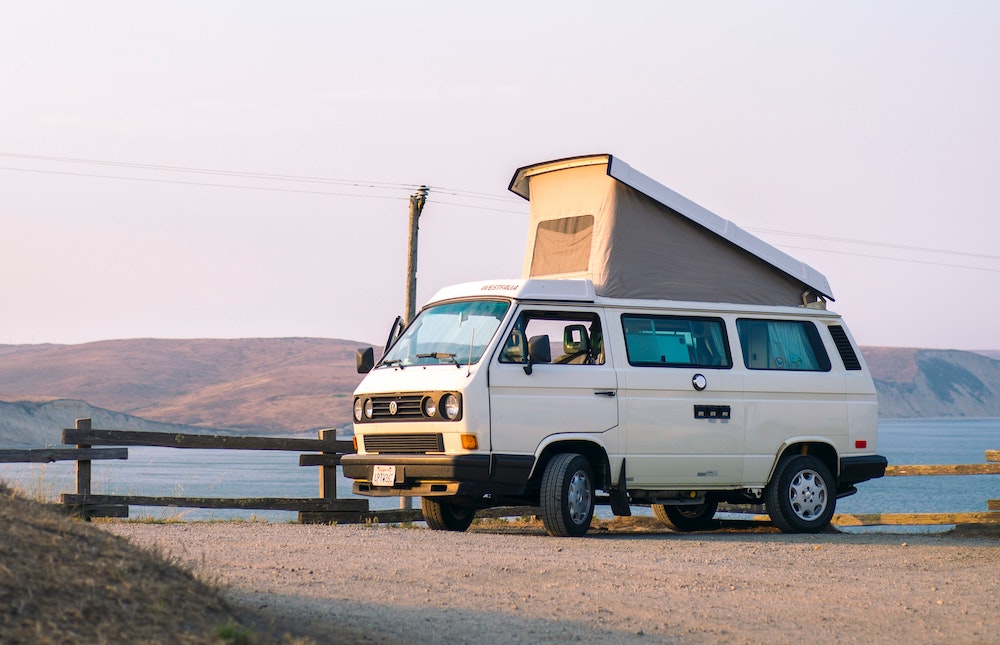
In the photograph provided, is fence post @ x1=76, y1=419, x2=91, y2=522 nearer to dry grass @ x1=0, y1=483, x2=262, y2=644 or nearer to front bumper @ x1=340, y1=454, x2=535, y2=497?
front bumper @ x1=340, y1=454, x2=535, y2=497

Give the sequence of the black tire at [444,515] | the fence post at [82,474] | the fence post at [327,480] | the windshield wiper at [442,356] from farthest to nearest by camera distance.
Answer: the fence post at [327,480] → the fence post at [82,474] → the black tire at [444,515] → the windshield wiper at [442,356]

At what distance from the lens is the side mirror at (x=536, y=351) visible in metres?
12.1

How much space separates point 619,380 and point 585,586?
4075 millimetres

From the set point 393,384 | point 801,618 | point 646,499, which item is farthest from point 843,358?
point 801,618

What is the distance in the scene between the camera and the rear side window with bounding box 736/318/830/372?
1358 centimetres

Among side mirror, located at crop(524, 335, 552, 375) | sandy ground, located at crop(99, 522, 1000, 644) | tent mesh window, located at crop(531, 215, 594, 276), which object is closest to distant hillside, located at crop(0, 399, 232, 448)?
tent mesh window, located at crop(531, 215, 594, 276)

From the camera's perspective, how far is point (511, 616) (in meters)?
7.59

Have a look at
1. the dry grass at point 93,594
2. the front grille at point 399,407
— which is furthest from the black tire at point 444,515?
the dry grass at point 93,594

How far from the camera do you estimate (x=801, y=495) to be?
45.2ft

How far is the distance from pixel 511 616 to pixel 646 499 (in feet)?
19.0

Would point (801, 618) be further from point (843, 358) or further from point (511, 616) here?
point (843, 358)

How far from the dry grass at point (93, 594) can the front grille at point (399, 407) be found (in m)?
5.58

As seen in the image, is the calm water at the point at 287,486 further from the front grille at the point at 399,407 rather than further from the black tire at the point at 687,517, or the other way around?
the front grille at the point at 399,407

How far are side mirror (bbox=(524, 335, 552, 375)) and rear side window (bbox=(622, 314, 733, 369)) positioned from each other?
3.51 ft
